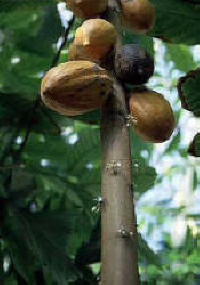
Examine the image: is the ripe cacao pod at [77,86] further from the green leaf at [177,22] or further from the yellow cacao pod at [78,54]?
the green leaf at [177,22]

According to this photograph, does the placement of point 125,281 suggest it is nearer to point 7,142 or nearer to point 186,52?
point 7,142

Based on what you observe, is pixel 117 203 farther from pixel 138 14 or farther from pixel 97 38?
pixel 138 14

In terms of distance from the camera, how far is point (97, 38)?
97 cm

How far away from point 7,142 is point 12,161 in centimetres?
6

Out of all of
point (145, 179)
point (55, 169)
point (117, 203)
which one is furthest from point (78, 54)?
point (55, 169)

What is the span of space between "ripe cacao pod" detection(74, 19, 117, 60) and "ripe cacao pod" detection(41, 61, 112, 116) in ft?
0.17

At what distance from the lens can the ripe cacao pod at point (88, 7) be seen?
1033 mm

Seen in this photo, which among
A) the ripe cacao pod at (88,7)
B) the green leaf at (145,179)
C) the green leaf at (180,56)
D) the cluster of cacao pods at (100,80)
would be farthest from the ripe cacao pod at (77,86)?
the green leaf at (180,56)

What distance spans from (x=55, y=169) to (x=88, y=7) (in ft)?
2.95

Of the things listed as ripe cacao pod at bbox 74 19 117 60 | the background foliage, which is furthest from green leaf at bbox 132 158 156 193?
ripe cacao pod at bbox 74 19 117 60

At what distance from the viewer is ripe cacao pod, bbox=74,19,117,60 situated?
38.3 inches

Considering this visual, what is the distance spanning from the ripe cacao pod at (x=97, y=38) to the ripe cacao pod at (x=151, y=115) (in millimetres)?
104

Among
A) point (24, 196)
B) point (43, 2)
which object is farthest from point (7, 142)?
point (43, 2)

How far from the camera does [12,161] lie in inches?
67.7
